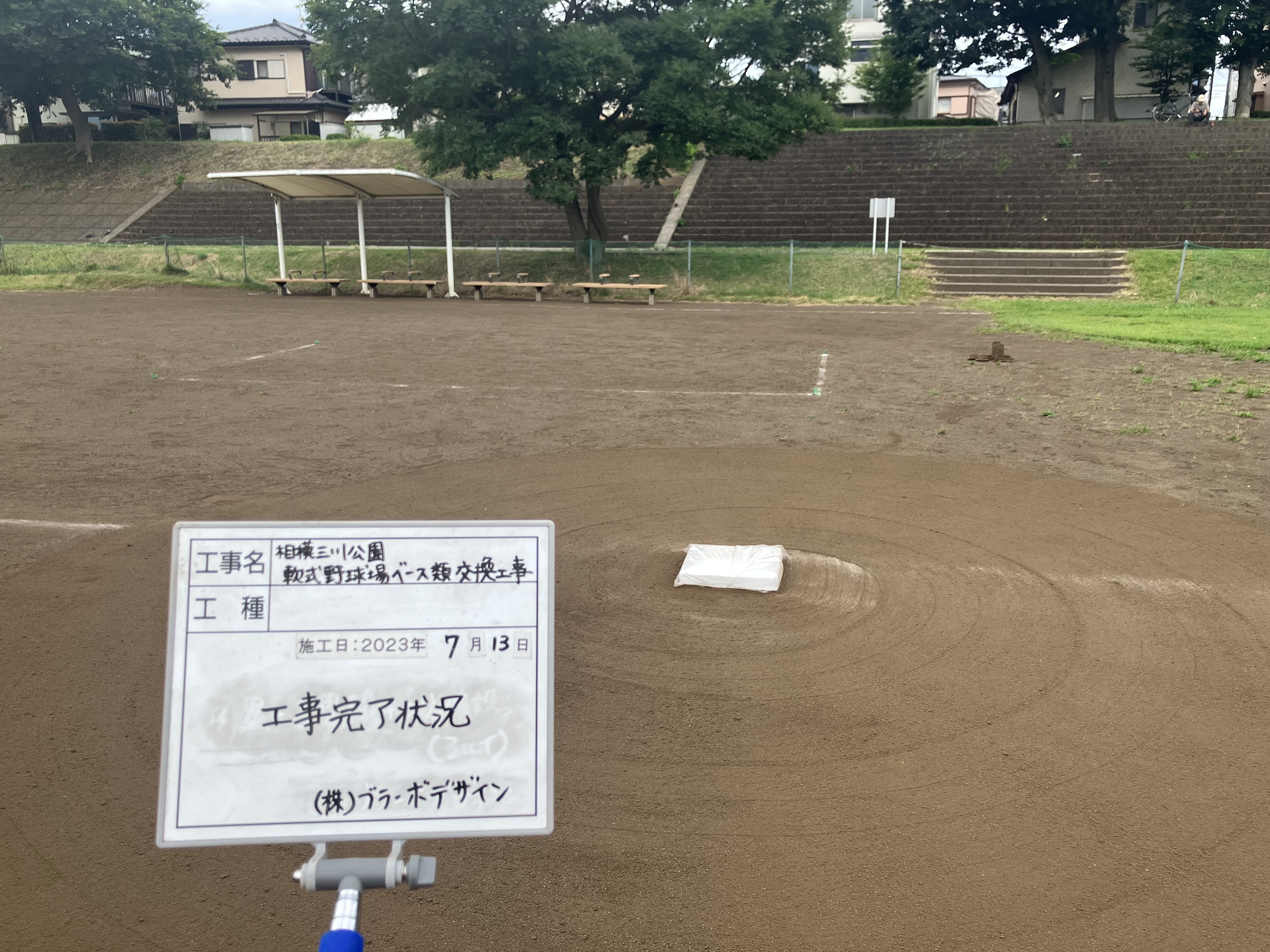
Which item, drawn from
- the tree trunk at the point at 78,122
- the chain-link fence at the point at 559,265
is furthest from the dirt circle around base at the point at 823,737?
the tree trunk at the point at 78,122

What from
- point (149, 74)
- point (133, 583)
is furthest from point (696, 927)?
point (149, 74)

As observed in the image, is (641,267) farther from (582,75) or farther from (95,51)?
(95,51)

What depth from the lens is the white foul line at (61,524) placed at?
736 cm

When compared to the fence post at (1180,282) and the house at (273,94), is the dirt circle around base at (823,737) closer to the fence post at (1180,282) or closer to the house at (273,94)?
the fence post at (1180,282)

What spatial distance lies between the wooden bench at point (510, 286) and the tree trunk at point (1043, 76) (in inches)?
1180

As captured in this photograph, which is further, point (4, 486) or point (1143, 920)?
point (4, 486)

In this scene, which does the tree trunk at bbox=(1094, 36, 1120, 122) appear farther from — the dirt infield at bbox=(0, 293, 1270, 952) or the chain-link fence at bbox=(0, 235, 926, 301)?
the dirt infield at bbox=(0, 293, 1270, 952)

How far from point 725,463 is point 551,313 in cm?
1583

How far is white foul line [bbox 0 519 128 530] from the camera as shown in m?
7.36

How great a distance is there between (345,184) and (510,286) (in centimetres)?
567

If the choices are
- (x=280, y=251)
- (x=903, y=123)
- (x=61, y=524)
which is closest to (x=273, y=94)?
(x=903, y=123)

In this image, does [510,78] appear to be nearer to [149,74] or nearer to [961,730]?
[961,730]

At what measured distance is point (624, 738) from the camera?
4516mm

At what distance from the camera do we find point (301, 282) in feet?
101
